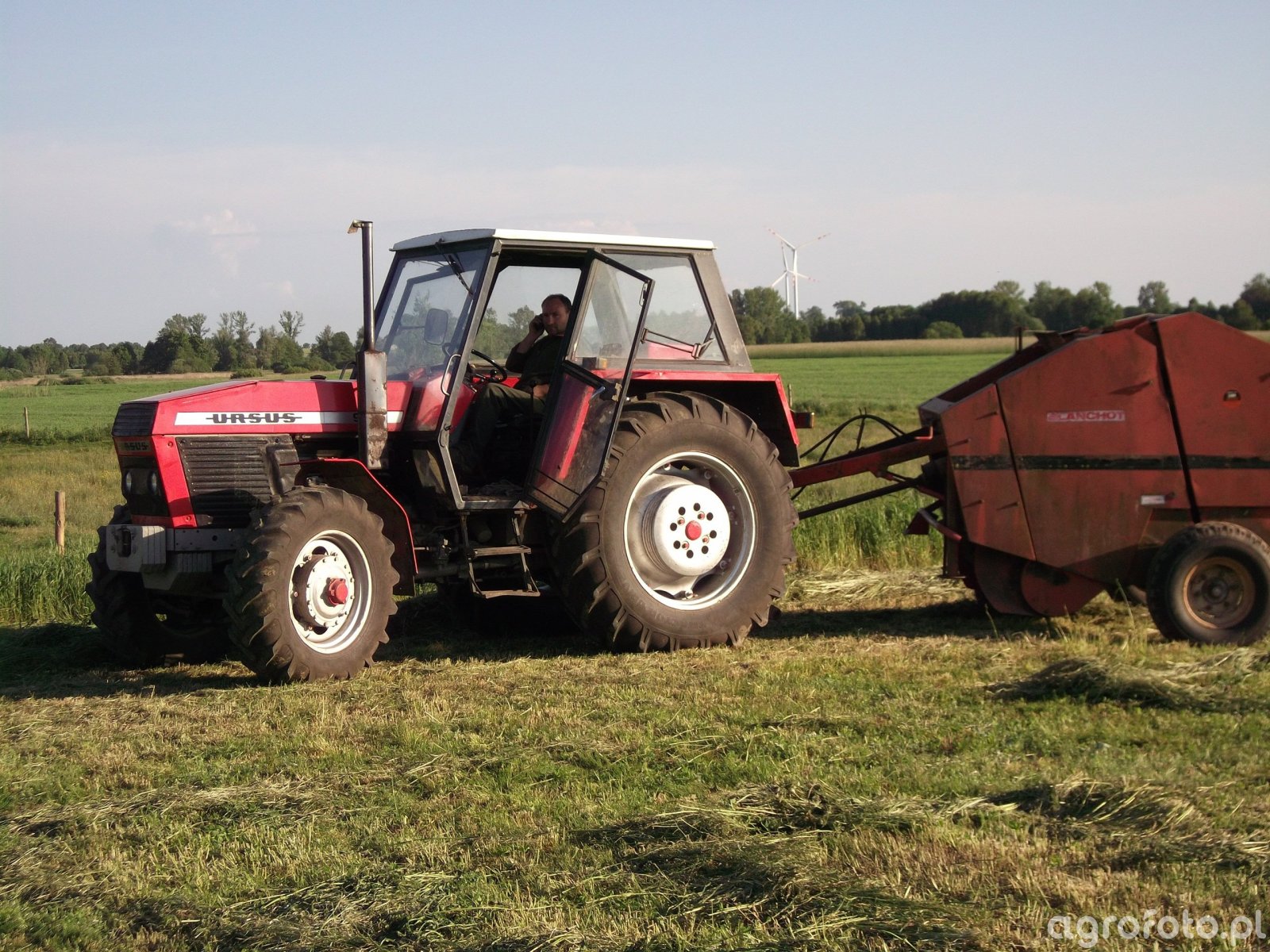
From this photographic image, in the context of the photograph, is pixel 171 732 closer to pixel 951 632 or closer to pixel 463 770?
pixel 463 770

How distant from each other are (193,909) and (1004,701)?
366cm

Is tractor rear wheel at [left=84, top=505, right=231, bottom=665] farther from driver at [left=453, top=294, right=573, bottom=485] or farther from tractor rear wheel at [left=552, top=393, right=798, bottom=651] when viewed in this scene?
tractor rear wheel at [left=552, top=393, right=798, bottom=651]

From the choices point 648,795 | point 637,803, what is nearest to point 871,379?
point 648,795

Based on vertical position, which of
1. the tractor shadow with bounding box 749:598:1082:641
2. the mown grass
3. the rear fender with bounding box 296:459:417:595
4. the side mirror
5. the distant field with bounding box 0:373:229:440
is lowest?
the tractor shadow with bounding box 749:598:1082:641

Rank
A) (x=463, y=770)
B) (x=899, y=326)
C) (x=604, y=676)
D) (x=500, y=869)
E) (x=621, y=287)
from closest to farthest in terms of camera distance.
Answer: (x=500, y=869) < (x=463, y=770) < (x=604, y=676) < (x=621, y=287) < (x=899, y=326)

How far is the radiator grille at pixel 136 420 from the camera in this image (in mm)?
6922

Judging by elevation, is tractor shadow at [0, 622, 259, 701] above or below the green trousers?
below

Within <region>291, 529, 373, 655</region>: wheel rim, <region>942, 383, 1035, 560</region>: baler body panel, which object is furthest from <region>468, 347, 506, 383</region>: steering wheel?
<region>942, 383, 1035, 560</region>: baler body panel

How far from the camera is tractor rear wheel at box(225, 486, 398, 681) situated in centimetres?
634

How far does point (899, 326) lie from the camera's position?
67.8 metres

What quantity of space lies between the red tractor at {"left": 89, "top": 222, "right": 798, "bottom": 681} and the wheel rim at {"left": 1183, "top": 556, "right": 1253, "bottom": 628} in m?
2.26

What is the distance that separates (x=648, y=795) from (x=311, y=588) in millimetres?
2617

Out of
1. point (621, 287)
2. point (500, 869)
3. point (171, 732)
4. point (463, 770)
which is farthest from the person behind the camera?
point (621, 287)

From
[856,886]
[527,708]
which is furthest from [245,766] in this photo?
[856,886]
